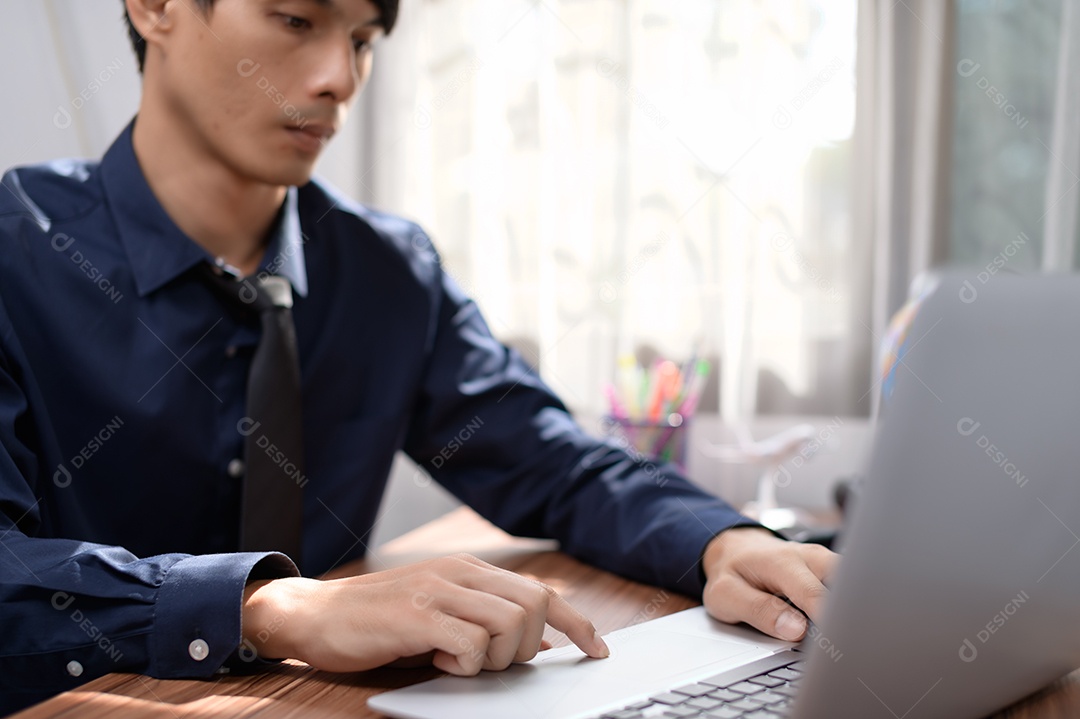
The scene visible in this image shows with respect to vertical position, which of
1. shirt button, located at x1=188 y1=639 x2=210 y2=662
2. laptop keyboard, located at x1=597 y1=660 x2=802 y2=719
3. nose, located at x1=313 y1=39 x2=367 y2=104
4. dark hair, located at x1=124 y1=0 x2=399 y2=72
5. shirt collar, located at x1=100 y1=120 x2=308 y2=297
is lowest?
laptop keyboard, located at x1=597 y1=660 x2=802 y2=719

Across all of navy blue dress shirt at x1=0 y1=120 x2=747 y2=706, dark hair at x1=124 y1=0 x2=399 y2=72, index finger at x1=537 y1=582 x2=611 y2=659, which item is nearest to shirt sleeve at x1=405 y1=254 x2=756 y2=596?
navy blue dress shirt at x1=0 y1=120 x2=747 y2=706

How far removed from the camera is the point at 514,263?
6.17ft

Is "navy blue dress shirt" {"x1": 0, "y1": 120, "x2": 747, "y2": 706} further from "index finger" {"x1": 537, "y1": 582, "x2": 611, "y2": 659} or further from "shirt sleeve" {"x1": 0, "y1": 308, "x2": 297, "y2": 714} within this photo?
"index finger" {"x1": 537, "y1": 582, "x2": 611, "y2": 659}

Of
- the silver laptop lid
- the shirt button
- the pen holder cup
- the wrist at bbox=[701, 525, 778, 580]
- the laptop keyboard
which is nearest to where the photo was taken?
the silver laptop lid

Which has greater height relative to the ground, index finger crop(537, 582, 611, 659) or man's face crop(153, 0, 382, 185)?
man's face crop(153, 0, 382, 185)

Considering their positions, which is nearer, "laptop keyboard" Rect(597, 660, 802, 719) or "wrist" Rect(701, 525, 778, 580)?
"laptop keyboard" Rect(597, 660, 802, 719)

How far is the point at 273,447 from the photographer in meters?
0.95

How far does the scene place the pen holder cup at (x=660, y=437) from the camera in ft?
4.57

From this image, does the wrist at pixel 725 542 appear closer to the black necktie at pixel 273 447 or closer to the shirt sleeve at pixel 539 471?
the shirt sleeve at pixel 539 471

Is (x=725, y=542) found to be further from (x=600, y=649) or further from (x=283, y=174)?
(x=283, y=174)

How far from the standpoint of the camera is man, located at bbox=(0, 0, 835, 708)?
64 centimetres

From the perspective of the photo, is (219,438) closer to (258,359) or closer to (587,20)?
(258,359)

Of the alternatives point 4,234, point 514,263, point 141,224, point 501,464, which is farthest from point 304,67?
point 514,263

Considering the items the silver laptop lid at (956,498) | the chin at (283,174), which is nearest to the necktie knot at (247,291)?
the chin at (283,174)
